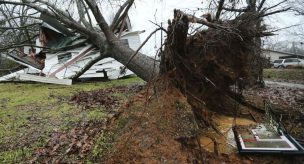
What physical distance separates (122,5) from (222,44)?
7334 millimetres

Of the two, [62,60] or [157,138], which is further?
[62,60]

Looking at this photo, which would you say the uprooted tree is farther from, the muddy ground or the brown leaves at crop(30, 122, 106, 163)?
the brown leaves at crop(30, 122, 106, 163)

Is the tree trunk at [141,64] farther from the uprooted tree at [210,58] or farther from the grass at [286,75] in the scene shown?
the grass at [286,75]

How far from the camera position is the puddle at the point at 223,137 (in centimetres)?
468

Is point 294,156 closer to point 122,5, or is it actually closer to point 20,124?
point 20,124

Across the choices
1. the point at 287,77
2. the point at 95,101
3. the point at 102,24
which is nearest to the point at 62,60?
the point at 95,101

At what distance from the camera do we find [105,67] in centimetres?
1916

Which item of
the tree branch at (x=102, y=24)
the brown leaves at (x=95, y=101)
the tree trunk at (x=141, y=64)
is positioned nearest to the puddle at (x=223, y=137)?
the tree trunk at (x=141, y=64)

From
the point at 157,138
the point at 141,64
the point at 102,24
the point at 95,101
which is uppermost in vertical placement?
the point at 102,24

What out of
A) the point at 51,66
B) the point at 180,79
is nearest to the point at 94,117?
the point at 180,79

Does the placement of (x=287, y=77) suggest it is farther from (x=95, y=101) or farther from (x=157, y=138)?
(x=157, y=138)

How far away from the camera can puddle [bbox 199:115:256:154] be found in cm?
468

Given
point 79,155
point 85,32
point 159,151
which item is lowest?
point 79,155

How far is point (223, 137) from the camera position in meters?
4.98
